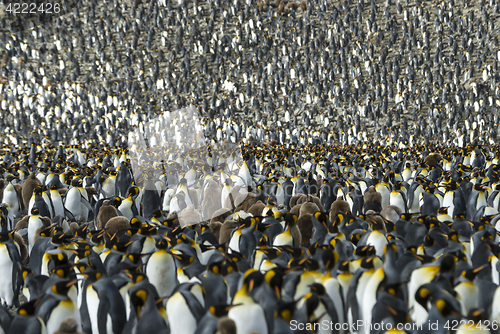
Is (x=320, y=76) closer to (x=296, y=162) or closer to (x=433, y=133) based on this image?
(x=433, y=133)

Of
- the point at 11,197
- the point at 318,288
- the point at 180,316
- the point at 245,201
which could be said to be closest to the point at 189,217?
the point at 245,201

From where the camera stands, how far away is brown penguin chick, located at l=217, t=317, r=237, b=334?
2.70 m

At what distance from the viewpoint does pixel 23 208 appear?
29.9 ft

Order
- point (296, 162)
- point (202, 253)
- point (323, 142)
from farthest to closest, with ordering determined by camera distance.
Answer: point (323, 142) < point (296, 162) < point (202, 253)

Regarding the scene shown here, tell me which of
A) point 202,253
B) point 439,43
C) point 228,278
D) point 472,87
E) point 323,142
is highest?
point 228,278

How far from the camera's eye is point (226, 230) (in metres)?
5.60

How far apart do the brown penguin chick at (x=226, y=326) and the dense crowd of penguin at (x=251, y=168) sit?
0.08 meters

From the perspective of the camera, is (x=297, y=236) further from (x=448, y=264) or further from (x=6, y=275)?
(x=6, y=275)

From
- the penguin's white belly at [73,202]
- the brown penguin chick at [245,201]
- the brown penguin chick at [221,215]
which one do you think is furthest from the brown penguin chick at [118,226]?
the penguin's white belly at [73,202]

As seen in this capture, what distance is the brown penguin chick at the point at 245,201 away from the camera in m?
7.46

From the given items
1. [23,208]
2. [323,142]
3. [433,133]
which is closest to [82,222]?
[23,208]

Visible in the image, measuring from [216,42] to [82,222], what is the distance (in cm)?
2395

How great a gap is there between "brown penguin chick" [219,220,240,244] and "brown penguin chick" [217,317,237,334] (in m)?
2.81

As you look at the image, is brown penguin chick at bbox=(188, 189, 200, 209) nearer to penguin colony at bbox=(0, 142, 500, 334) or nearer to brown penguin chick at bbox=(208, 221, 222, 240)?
penguin colony at bbox=(0, 142, 500, 334)
